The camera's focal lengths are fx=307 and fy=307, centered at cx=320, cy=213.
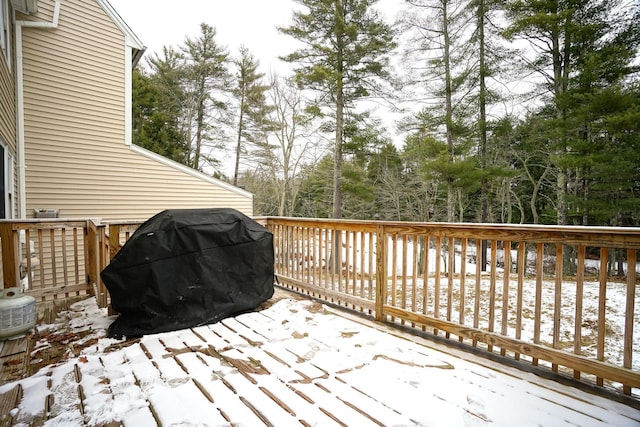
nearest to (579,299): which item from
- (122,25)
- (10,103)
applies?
(10,103)

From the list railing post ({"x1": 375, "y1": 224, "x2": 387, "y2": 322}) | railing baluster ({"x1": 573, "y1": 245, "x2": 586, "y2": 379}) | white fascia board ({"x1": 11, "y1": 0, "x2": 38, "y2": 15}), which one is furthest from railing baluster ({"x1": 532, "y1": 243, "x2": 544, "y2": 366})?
white fascia board ({"x1": 11, "y1": 0, "x2": 38, "y2": 15})

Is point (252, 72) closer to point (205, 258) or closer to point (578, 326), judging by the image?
point (205, 258)

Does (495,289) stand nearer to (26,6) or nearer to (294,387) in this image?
(294,387)

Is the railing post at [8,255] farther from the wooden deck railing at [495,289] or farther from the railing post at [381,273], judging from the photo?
the railing post at [381,273]

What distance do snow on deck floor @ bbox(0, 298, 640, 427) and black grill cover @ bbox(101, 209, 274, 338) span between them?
0.22 metres

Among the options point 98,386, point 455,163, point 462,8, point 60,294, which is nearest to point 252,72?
point 462,8

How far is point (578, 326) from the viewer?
6.21 feet

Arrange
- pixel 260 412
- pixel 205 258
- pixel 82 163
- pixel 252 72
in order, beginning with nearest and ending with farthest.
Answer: pixel 260 412 → pixel 205 258 → pixel 82 163 → pixel 252 72

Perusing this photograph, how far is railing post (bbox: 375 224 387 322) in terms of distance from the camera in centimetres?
301

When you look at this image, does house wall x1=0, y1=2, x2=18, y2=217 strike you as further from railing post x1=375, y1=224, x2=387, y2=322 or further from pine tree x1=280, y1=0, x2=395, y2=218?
pine tree x1=280, y1=0, x2=395, y2=218

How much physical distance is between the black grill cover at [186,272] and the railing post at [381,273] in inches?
47.8

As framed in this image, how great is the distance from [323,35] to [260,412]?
1119cm

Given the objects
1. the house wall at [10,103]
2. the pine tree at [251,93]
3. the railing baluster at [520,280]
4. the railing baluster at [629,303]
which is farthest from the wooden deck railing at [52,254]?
the pine tree at [251,93]

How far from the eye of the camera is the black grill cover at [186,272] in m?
2.64
